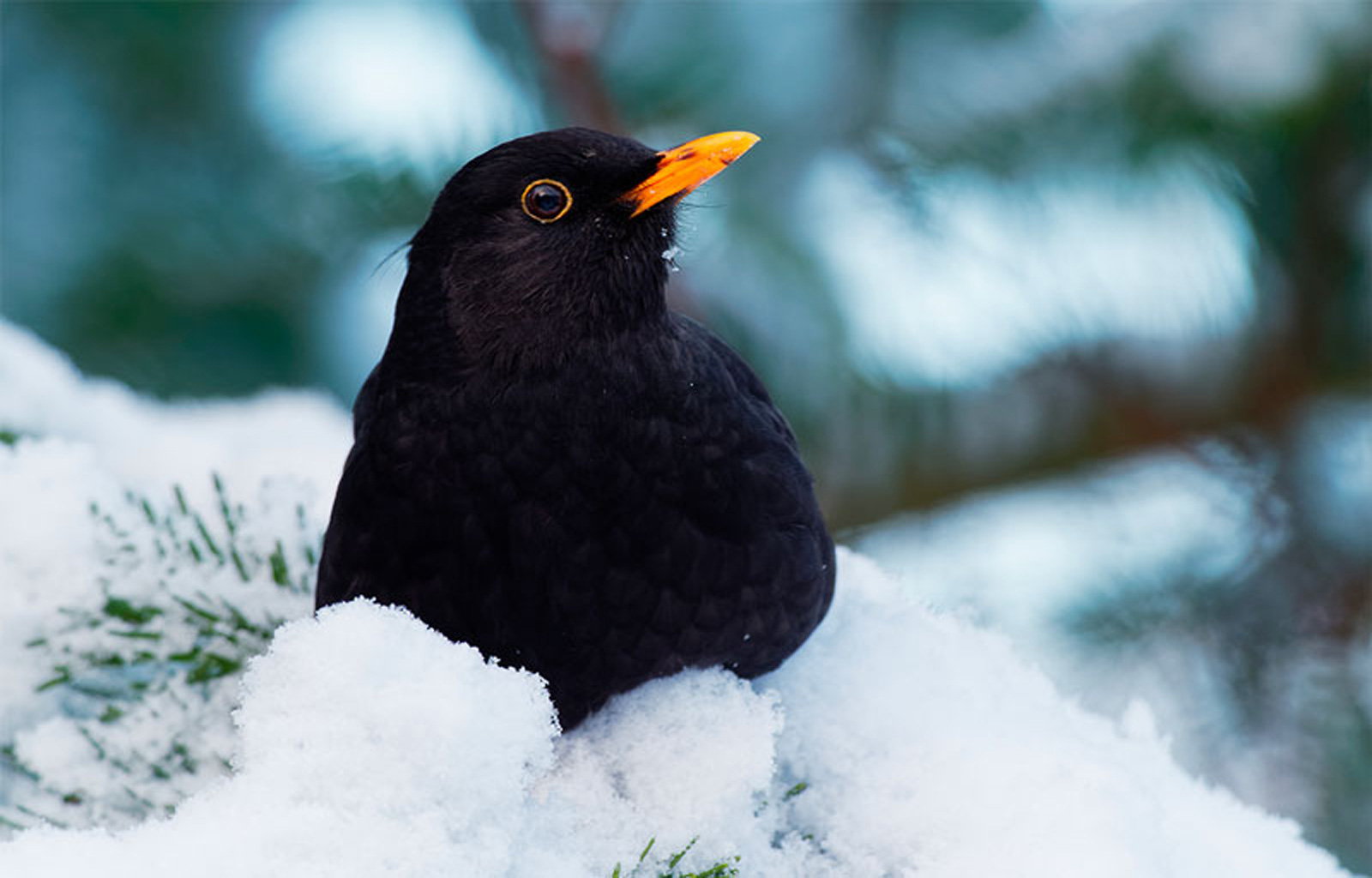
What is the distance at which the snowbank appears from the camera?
65 cm

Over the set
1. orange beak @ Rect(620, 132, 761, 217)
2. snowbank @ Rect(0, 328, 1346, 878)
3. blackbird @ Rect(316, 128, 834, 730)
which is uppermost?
orange beak @ Rect(620, 132, 761, 217)

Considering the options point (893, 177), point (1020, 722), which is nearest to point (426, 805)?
point (1020, 722)

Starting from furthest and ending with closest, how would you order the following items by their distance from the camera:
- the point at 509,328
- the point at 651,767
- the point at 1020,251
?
the point at 1020,251, the point at 509,328, the point at 651,767

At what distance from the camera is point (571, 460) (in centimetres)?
93

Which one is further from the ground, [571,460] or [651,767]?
[571,460]

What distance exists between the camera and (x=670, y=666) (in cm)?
96

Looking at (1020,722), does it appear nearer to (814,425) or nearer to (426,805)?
(426,805)

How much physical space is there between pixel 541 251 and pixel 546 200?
4cm

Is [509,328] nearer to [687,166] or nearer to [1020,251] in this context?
[687,166]

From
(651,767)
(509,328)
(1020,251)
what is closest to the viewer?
(651,767)

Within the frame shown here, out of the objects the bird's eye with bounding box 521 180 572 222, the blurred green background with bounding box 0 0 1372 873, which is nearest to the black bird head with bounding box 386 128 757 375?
the bird's eye with bounding box 521 180 572 222

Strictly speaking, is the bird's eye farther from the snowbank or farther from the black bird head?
the snowbank

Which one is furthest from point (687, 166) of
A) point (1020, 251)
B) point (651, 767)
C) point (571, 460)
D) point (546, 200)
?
point (1020, 251)

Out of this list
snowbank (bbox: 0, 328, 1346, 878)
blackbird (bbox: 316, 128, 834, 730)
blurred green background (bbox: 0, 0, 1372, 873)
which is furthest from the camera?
blurred green background (bbox: 0, 0, 1372, 873)
